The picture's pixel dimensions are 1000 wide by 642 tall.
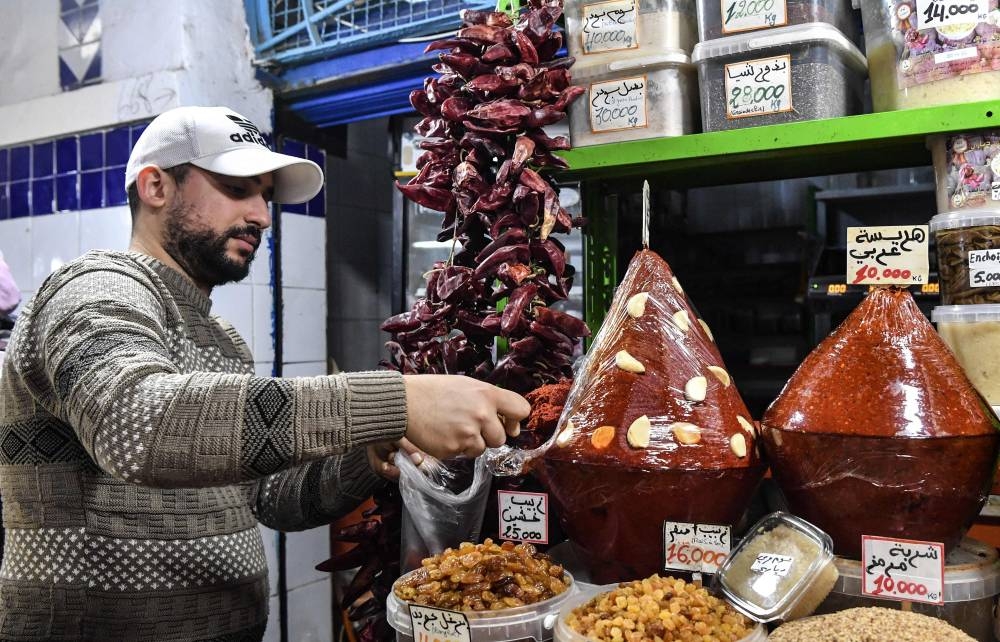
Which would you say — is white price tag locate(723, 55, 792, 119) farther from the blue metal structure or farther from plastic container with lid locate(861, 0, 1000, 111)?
the blue metal structure

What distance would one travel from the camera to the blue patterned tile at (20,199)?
11.0ft

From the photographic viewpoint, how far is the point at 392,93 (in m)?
3.07

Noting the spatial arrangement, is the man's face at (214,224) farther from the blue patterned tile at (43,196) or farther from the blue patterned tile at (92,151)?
the blue patterned tile at (43,196)

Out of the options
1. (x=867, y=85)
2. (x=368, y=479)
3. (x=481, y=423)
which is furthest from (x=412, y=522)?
(x=867, y=85)

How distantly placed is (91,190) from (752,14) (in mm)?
2628

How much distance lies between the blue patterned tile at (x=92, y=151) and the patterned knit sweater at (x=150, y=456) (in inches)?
66.5

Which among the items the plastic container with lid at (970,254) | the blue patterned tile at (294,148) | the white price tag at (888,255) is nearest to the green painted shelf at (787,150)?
the plastic container with lid at (970,254)

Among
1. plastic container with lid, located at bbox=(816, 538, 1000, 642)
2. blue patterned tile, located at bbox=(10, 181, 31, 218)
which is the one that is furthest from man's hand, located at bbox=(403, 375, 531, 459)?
blue patterned tile, located at bbox=(10, 181, 31, 218)

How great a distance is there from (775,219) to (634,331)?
137 inches

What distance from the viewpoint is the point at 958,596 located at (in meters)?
1.11

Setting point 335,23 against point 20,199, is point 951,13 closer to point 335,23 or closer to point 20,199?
point 335,23

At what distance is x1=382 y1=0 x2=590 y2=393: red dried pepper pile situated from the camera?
1.54 meters

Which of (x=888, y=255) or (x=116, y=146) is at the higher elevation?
(x=116, y=146)

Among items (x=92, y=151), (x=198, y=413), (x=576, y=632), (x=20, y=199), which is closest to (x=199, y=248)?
(x=198, y=413)
